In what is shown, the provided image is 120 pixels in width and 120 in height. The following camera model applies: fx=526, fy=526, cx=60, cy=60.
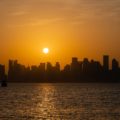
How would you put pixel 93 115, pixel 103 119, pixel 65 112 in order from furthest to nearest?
pixel 65 112 → pixel 93 115 → pixel 103 119

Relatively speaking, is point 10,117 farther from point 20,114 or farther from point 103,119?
point 103,119

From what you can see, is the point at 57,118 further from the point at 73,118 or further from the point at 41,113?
the point at 41,113

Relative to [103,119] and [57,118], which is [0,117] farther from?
[103,119]

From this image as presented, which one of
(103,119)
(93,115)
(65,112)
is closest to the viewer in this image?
(103,119)

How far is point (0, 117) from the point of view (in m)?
Result: 84.9

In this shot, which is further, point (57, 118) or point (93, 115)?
point (93, 115)

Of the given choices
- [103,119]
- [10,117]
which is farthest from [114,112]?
[10,117]

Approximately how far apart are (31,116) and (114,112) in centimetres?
1735

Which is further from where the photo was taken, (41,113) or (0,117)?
(41,113)

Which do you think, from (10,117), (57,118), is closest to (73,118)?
(57,118)

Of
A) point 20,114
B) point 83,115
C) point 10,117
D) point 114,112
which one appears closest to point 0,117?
point 10,117

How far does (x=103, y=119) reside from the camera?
8325 centimetres

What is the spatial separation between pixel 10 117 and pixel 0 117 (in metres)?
1.74

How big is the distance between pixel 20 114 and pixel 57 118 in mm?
9932
